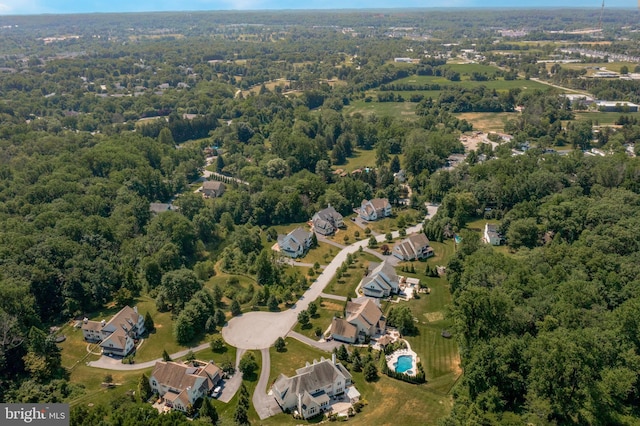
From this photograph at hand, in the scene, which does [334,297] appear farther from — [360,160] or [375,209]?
[360,160]

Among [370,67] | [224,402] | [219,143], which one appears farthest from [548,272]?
→ [370,67]

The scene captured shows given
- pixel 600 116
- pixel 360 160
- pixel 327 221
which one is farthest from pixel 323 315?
pixel 600 116

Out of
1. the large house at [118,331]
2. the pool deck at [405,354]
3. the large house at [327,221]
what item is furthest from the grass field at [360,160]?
the large house at [118,331]

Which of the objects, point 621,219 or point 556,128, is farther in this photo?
point 556,128

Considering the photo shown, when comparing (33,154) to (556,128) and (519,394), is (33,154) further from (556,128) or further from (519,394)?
(556,128)

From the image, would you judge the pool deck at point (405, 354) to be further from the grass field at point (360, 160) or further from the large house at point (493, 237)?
the grass field at point (360, 160)

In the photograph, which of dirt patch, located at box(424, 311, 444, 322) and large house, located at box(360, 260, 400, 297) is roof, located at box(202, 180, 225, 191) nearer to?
large house, located at box(360, 260, 400, 297)
